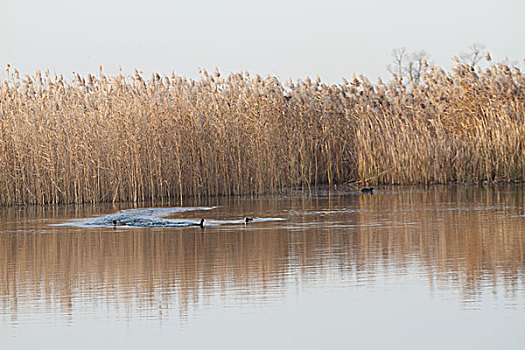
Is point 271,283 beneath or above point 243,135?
beneath

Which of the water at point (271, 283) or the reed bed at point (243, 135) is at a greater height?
the reed bed at point (243, 135)

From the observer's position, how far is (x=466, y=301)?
381 centimetres

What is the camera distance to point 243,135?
1341 centimetres

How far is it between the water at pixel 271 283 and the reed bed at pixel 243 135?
3969 millimetres

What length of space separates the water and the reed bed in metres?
3.97

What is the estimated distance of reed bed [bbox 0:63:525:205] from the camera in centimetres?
1235

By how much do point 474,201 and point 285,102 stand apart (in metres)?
5.87

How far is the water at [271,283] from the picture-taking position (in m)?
3.36

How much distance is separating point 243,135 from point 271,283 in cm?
903

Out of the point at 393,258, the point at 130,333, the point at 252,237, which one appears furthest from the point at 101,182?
the point at 130,333

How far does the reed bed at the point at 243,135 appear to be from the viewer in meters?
12.4

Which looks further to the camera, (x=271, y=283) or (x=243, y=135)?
(x=243, y=135)

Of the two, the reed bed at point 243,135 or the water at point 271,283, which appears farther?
the reed bed at point 243,135

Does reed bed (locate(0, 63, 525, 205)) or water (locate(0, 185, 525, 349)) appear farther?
reed bed (locate(0, 63, 525, 205))
